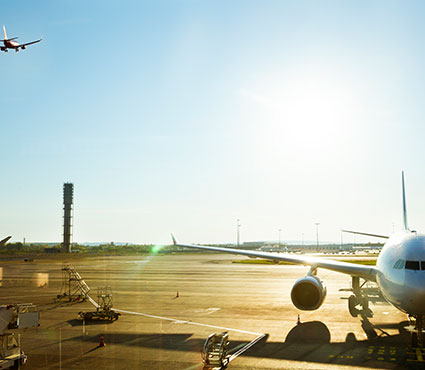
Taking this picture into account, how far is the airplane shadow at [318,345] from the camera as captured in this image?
48.3 feet

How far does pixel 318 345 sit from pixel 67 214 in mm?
144164

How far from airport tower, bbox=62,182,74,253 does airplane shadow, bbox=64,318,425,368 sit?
133 m

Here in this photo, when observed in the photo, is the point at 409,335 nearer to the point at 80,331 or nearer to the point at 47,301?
the point at 80,331

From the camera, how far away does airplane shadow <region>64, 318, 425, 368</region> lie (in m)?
14.7

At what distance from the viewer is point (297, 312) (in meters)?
24.8

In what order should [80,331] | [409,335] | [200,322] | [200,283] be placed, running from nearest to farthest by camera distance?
[409,335] → [80,331] → [200,322] → [200,283]

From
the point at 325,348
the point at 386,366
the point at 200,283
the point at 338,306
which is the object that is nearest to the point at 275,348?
the point at 325,348

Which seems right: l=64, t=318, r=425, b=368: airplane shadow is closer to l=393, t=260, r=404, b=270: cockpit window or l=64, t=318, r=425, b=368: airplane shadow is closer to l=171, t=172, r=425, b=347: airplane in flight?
l=171, t=172, r=425, b=347: airplane in flight

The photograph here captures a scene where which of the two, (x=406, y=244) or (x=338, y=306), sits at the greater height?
(x=406, y=244)

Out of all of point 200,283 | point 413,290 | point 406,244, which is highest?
point 406,244

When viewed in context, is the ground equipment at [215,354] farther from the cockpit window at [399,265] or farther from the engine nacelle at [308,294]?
the cockpit window at [399,265]

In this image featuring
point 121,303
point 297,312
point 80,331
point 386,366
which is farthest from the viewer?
point 121,303

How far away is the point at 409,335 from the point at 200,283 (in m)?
26.5

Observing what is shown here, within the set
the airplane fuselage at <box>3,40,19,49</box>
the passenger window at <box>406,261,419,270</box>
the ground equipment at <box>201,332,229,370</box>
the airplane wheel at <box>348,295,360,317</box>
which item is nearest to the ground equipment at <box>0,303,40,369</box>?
the ground equipment at <box>201,332,229,370</box>
